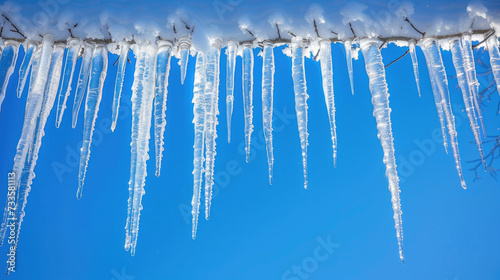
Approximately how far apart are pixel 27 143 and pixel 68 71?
0.47 metres

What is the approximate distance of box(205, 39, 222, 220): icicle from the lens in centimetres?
181

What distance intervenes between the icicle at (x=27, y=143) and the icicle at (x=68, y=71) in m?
0.08

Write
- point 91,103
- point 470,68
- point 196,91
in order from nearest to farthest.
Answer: point 470,68
point 196,91
point 91,103

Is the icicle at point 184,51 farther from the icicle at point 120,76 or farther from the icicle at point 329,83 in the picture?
the icicle at point 329,83

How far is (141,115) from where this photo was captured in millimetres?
1905

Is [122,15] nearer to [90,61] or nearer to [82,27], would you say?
[82,27]

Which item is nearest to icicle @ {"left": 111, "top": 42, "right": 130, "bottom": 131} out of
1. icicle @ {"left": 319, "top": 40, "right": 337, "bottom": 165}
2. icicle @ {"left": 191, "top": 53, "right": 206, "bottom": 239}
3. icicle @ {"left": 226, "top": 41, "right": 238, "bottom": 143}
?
icicle @ {"left": 191, "top": 53, "right": 206, "bottom": 239}

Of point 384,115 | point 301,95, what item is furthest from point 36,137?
point 384,115

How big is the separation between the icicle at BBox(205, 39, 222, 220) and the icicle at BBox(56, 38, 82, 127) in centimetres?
75

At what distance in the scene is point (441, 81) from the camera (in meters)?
1.77

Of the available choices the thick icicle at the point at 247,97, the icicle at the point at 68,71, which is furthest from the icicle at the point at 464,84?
the icicle at the point at 68,71

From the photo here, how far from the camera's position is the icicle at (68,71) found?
1839mm

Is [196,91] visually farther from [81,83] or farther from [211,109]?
[81,83]

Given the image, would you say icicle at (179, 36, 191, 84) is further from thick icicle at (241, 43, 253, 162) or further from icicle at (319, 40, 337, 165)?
icicle at (319, 40, 337, 165)
